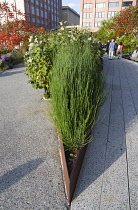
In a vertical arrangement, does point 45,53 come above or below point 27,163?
above

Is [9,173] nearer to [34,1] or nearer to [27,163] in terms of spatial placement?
[27,163]

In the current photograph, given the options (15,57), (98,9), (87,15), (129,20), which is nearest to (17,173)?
(15,57)

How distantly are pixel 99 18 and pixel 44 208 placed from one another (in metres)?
65.9

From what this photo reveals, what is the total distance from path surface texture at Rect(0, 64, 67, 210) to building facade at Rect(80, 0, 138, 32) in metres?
58.9

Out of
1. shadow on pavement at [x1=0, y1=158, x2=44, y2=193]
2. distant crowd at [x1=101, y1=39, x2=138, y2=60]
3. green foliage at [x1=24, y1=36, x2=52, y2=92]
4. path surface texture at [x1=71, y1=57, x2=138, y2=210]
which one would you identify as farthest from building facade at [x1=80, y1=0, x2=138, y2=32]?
shadow on pavement at [x1=0, y1=158, x2=44, y2=193]

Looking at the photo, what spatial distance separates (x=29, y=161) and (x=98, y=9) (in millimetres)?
66358

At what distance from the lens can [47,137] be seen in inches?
113

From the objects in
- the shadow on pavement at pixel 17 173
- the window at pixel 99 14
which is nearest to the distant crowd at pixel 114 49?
the shadow on pavement at pixel 17 173

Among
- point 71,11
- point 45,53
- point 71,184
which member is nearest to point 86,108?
point 71,184

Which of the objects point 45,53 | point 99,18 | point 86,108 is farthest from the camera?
point 99,18

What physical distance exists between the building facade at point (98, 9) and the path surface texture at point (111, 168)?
59050 mm

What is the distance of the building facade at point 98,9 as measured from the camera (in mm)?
55281

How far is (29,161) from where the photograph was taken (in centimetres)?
229

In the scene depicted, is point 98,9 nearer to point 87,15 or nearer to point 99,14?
point 99,14
